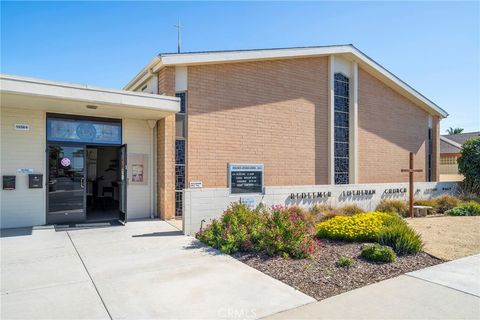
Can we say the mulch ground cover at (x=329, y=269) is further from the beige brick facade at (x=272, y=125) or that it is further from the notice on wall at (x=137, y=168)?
the notice on wall at (x=137, y=168)

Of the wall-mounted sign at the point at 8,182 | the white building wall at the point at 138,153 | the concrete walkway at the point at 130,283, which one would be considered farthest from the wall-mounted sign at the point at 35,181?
the white building wall at the point at 138,153

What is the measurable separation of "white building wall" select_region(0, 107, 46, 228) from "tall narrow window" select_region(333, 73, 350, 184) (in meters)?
11.3

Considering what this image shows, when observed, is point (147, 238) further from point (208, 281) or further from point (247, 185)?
point (247, 185)

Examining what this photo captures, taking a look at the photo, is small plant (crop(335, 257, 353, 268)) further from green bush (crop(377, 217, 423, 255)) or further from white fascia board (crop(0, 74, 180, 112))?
white fascia board (crop(0, 74, 180, 112))

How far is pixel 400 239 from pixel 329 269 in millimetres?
1977

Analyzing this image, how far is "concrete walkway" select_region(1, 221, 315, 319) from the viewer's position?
3.89 metres

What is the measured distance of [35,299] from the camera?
4164 mm

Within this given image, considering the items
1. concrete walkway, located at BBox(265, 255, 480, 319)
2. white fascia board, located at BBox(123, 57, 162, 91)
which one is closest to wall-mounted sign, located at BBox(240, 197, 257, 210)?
white fascia board, located at BBox(123, 57, 162, 91)

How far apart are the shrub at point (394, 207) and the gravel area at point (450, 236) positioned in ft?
4.59

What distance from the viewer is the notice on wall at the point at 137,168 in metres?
10.4

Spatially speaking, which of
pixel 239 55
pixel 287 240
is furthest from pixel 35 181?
pixel 239 55

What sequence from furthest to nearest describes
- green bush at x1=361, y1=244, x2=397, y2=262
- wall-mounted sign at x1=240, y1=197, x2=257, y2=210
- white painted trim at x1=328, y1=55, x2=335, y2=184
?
white painted trim at x1=328, y1=55, x2=335, y2=184 → wall-mounted sign at x1=240, y1=197, x2=257, y2=210 → green bush at x1=361, y1=244, x2=397, y2=262

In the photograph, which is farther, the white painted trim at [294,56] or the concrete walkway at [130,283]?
the white painted trim at [294,56]

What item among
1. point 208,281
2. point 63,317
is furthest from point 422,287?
point 63,317
